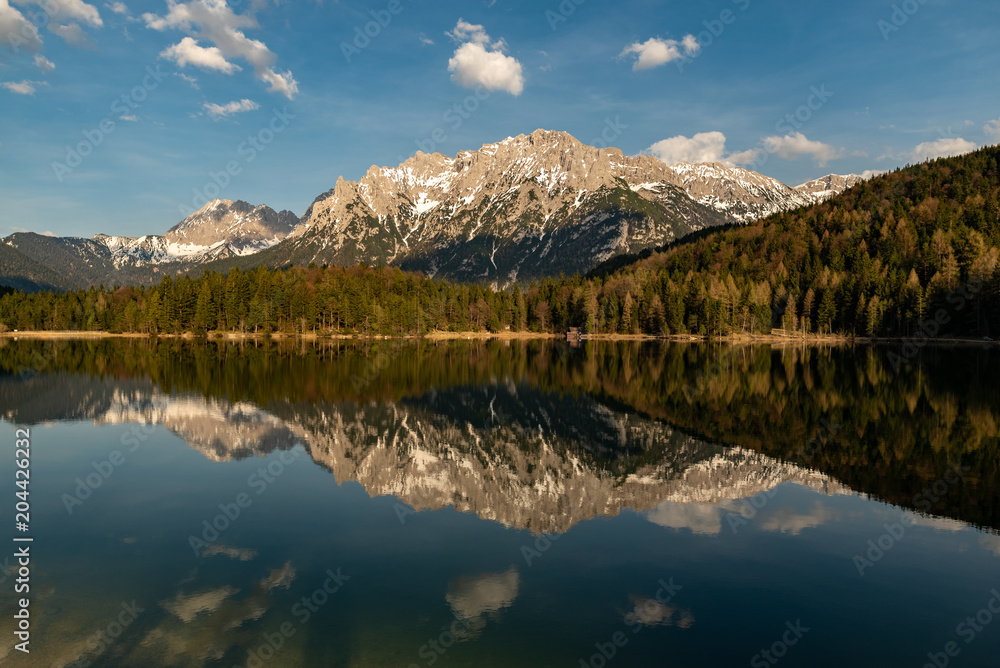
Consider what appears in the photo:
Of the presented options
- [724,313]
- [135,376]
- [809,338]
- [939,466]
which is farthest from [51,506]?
[809,338]

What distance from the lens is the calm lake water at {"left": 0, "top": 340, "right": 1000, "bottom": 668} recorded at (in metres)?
13.3

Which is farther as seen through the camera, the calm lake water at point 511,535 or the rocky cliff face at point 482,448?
the rocky cliff face at point 482,448

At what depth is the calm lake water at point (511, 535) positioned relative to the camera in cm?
1328

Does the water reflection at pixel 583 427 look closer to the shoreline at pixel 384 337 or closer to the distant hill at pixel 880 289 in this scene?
the distant hill at pixel 880 289

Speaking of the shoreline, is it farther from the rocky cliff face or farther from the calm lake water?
the calm lake water

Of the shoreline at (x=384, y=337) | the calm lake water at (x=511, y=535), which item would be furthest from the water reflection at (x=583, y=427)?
the shoreline at (x=384, y=337)

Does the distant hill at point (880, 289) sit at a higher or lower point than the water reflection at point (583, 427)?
higher

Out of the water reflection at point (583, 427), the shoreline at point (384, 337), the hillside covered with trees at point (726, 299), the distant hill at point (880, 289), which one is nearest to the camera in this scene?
the water reflection at point (583, 427)

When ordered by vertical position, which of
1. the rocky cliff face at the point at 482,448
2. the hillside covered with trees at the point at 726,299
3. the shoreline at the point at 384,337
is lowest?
the shoreline at the point at 384,337

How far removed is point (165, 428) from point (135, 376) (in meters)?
34.9

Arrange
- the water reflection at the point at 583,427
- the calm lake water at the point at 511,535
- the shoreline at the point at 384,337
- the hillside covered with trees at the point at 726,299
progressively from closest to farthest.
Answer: the calm lake water at the point at 511,535 → the water reflection at the point at 583,427 → the hillside covered with trees at the point at 726,299 → the shoreline at the point at 384,337

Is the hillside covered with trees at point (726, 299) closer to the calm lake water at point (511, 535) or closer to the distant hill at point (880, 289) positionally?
the distant hill at point (880, 289)

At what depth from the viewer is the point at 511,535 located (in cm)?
2058

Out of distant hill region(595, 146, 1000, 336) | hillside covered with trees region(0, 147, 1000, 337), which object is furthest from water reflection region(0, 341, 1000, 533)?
hillside covered with trees region(0, 147, 1000, 337)
